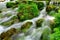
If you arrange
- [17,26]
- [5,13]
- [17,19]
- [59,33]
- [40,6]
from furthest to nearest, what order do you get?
[40,6]
[5,13]
[17,19]
[17,26]
[59,33]

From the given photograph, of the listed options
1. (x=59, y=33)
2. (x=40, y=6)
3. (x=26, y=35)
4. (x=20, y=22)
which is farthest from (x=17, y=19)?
(x=59, y=33)

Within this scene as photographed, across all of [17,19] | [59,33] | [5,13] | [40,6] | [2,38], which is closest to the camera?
[59,33]

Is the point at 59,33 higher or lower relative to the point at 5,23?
higher

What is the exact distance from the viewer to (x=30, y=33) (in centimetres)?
746

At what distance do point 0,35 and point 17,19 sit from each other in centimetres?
207

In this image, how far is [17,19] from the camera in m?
9.34

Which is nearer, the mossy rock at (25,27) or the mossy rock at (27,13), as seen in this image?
the mossy rock at (25,27)

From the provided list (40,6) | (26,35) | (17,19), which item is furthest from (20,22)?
(40,6)

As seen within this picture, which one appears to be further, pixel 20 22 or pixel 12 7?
pixel 12 7

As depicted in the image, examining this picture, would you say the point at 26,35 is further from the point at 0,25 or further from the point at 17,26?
the point at 0,25

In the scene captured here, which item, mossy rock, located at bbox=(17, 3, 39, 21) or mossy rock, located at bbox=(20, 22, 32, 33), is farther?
mossy rock, located at bbox=(17, 3, 39, 21)

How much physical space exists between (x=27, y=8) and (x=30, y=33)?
2.39 metres

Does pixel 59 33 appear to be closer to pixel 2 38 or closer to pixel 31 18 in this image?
pixel 2 38

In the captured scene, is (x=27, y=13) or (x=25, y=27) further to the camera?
(x=27, y=13)
